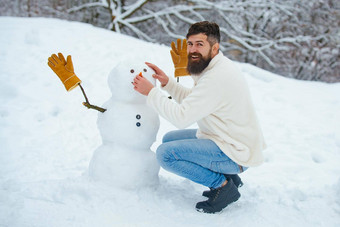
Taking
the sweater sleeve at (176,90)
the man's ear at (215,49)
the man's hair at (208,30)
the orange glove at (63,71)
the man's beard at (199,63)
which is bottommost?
the sweater sleeve at (176,90)

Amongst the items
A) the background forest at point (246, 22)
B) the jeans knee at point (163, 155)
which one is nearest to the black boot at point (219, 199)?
the jeans knee at point (163, 155)

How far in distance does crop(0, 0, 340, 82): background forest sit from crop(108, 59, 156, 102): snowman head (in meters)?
5.67

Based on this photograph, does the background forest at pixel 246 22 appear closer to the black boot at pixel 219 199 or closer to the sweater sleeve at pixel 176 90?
the sweater sleeve at pixel 176 90

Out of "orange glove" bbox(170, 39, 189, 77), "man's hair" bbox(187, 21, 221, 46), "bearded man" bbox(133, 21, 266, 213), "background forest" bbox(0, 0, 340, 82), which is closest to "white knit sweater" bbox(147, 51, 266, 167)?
"bearded man" bbox(133, 21, 266, 213)

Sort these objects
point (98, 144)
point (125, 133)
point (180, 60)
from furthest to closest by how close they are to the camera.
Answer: point (98, 144)
point (180, 60)
point (125, 133)

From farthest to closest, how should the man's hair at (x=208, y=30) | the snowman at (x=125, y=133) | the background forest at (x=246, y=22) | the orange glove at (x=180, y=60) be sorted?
the background forest at (x=246, y=22) → the orange glove at (x=180, y=60) → the snowman at (x=125, y=133) → the man's hair at (x=208, y=30)

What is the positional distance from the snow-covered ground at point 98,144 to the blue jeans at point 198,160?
229 millimetres

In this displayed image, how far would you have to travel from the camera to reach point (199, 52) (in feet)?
5.87

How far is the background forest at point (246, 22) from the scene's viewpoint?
7.64 metres

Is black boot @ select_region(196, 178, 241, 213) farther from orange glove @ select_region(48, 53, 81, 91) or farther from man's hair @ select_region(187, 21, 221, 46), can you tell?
orange glove @ select_region(48, 53, 81, 91)

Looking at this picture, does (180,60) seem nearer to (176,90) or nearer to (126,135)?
(176,90)

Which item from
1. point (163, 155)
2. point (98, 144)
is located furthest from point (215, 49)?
point (98, 144)

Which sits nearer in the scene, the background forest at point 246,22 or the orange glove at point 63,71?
the orange glove at point 63,71

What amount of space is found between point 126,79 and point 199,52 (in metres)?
0.49
